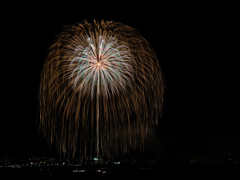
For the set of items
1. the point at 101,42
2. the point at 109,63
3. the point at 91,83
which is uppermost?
the point at 101,42

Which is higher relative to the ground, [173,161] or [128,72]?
[128,72]

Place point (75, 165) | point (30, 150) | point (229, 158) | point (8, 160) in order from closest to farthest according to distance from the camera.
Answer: point (30, 150)
point (8, 160)
point (75, 165)
point (229, 158)

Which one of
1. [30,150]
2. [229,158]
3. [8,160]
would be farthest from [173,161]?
[8,160]

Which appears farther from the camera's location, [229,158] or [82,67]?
[229,158]

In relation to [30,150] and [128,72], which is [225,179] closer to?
[128,72]

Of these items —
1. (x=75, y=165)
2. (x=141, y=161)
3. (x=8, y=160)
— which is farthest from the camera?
(x=141, y=161)

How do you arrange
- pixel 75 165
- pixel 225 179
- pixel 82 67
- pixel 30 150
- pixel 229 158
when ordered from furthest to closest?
pixel 229 158, pixel 75 165, pixel 30 150, pixel 225 179, pixel 82 67

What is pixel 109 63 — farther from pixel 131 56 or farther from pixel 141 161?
pixel 141 161

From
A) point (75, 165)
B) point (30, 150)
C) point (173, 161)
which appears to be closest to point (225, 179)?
point (173, 161)

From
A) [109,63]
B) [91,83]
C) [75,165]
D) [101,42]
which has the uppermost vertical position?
[101,42]
